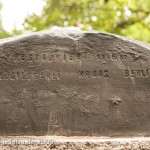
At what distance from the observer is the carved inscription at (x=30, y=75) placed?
283cm

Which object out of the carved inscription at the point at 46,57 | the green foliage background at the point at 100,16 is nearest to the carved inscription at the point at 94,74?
the carved inscription at the point at 46,57

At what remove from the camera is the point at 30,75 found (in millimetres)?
2838

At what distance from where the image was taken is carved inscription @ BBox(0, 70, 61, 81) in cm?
283

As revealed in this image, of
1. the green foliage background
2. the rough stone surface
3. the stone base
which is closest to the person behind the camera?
the stone base

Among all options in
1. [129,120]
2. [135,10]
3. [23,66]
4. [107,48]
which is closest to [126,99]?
[129,120]

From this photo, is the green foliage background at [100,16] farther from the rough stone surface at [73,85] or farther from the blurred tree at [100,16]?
the rough stone surface at [73,85]

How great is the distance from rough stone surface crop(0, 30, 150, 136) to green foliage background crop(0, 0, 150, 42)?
3.45m

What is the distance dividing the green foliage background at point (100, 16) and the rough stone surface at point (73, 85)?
3.45 meters

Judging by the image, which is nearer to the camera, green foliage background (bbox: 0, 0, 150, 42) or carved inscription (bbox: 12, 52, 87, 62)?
carved inscription (bbox: 12, 52, 87, 62)

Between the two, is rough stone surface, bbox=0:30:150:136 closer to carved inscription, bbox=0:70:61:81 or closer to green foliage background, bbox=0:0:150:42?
carved inscription, bbox=0:70:61:81

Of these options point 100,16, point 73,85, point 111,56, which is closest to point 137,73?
point 111,56

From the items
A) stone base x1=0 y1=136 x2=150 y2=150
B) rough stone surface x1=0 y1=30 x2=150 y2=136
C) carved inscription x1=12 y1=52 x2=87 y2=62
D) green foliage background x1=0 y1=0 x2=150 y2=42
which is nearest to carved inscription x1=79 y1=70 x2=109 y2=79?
rough stone surface x1=0 y1=30 x2=150 y2=136

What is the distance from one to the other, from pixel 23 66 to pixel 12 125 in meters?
0.38

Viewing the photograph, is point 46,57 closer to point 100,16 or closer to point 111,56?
point 111,56
